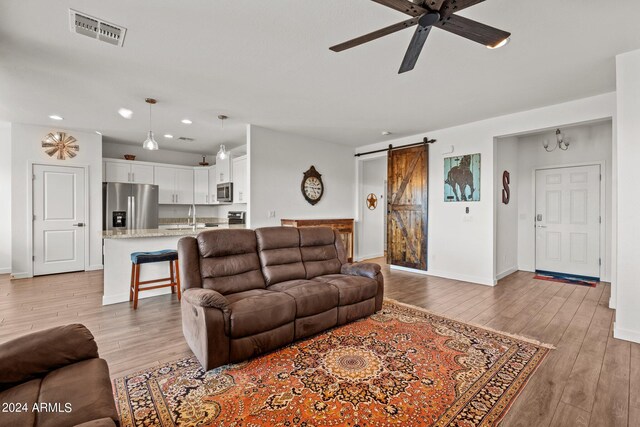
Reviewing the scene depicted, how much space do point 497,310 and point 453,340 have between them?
122 centimetres

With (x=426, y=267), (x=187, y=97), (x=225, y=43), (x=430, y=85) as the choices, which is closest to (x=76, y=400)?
(x=225, y=43)

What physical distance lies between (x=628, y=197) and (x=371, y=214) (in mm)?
4824

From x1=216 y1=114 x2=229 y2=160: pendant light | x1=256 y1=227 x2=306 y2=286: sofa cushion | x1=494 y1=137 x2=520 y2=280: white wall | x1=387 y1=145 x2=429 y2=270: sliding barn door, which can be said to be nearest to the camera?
x1=256 y1=227 x2=306 y2=286: sofa cushion

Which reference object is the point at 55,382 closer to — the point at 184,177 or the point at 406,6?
the point at 406,6

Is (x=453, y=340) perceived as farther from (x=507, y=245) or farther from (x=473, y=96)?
(x=507, y=245)

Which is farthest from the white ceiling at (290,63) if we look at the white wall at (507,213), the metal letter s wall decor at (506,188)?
the metal letter s wall decor at (506,188)

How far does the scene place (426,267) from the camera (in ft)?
18.4

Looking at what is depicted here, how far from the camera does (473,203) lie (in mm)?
4969

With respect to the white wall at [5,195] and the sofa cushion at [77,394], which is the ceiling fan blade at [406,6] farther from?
the white wall at [5,195]

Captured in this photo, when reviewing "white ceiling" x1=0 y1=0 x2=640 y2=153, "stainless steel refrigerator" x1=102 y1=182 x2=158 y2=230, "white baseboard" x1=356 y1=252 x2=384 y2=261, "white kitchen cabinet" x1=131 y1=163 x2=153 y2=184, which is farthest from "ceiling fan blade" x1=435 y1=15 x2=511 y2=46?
"white kitchen cabinet" x1=131 y1=163 x2=153 y2=184

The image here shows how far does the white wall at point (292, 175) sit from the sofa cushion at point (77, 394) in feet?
12.3

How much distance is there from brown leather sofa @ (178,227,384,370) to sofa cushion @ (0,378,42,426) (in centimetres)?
101

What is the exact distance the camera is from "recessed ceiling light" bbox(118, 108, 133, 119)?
171 inches

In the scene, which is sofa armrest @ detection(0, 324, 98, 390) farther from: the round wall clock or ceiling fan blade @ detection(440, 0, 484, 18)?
the round wall clock
